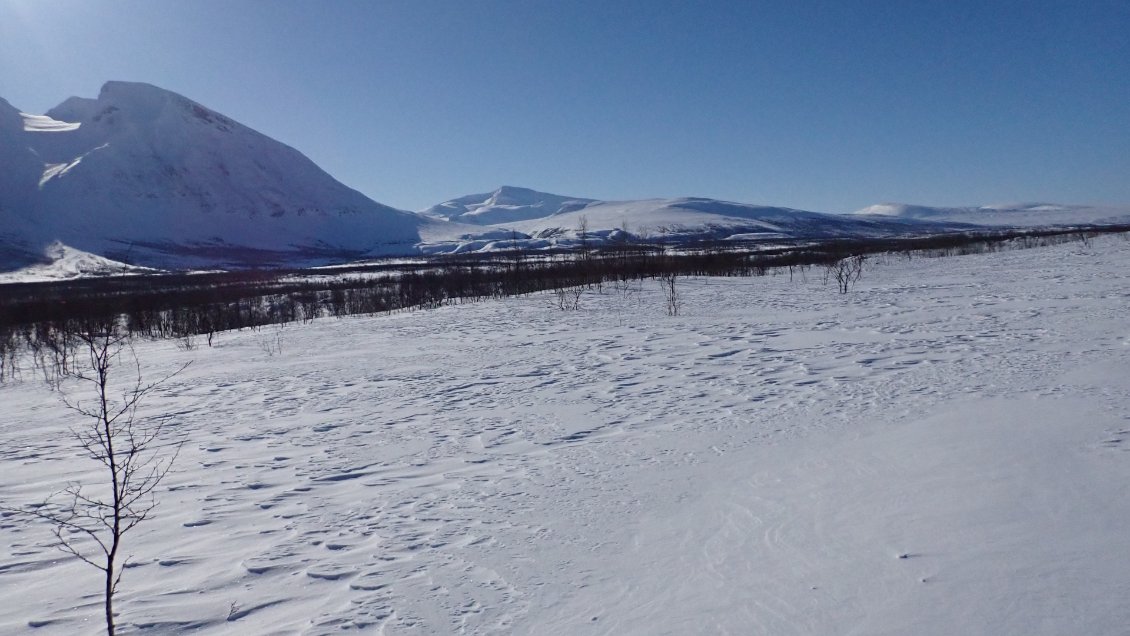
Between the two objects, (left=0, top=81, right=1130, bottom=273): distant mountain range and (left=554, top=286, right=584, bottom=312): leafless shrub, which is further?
(left=0, top=81, right=1130, bottom=273): distant mountain range

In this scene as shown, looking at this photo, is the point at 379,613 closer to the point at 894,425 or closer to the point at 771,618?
the point at 771,618

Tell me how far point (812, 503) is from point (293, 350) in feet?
44.3

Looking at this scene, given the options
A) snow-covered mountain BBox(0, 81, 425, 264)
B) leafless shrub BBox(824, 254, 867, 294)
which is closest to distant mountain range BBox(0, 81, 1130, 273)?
snow-covered mountain BBox(0, 81, 425, 264)

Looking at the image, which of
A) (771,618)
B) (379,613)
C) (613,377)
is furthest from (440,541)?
(613,377)

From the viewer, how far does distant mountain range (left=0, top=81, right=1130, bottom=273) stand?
390 ft

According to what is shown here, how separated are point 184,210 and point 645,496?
182 m

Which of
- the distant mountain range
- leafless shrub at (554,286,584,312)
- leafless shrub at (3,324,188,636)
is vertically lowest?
leafless shrub at (3,324,188,636)

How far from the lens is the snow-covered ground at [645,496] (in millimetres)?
3389

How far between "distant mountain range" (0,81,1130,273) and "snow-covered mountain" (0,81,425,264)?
16.6 inches

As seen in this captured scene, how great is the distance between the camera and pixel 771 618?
3.18m

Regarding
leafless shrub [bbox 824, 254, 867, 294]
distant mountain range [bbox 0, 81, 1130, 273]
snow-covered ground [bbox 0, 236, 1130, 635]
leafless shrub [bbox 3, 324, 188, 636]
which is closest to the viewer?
leafless shrub [bbox 3, 324, 188, 636]

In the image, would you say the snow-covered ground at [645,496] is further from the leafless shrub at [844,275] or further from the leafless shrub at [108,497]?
the leafless shrub at [844,275]

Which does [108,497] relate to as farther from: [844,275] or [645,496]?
[844,275]

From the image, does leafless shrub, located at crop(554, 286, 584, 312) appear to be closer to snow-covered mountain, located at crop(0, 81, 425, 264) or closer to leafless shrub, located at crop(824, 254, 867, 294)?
leafless shrub, located at crop(824, 254, 867, 294)
